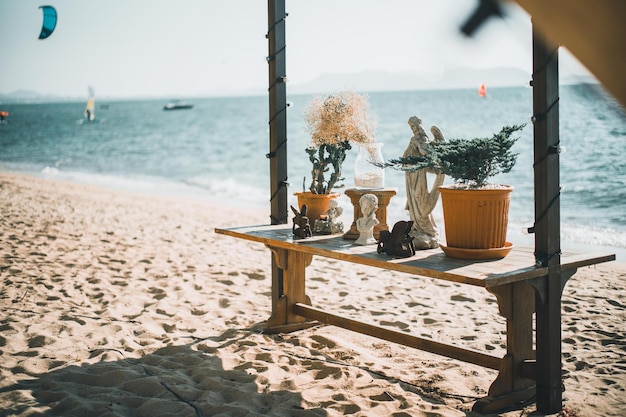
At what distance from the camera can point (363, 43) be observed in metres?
43.3

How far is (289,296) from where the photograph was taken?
393cm

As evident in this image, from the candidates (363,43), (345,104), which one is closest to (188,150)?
(363,43)

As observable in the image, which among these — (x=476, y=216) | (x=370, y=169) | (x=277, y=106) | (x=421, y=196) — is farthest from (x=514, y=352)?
(x=277, y=106)

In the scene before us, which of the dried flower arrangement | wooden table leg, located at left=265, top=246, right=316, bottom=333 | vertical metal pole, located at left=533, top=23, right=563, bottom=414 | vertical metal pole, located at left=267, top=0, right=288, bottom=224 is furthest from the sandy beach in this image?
the dried flower arrangement

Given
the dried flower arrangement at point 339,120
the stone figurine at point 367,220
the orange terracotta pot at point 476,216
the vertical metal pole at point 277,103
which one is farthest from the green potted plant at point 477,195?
the vertical metal pole at point 277,103

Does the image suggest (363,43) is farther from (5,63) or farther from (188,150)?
(5,63)

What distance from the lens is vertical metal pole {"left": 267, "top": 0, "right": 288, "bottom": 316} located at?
3.79 meters

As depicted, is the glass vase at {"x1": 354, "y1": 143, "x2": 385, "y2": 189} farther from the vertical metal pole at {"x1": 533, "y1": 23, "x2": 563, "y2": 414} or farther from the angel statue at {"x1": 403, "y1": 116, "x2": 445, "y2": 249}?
the vertical metal pole at {"x1": 533, "y1": 23, "x2": 563, "y2": 414}

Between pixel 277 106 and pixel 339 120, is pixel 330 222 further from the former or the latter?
pixel 277 106

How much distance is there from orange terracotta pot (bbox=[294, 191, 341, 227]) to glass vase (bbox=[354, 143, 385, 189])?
285 mm

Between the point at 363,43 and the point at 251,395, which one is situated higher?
the point at 363,43

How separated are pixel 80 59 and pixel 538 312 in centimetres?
5095

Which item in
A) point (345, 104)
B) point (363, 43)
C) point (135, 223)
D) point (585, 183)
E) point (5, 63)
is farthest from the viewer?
point (363, 43)

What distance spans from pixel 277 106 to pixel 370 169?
86cm
